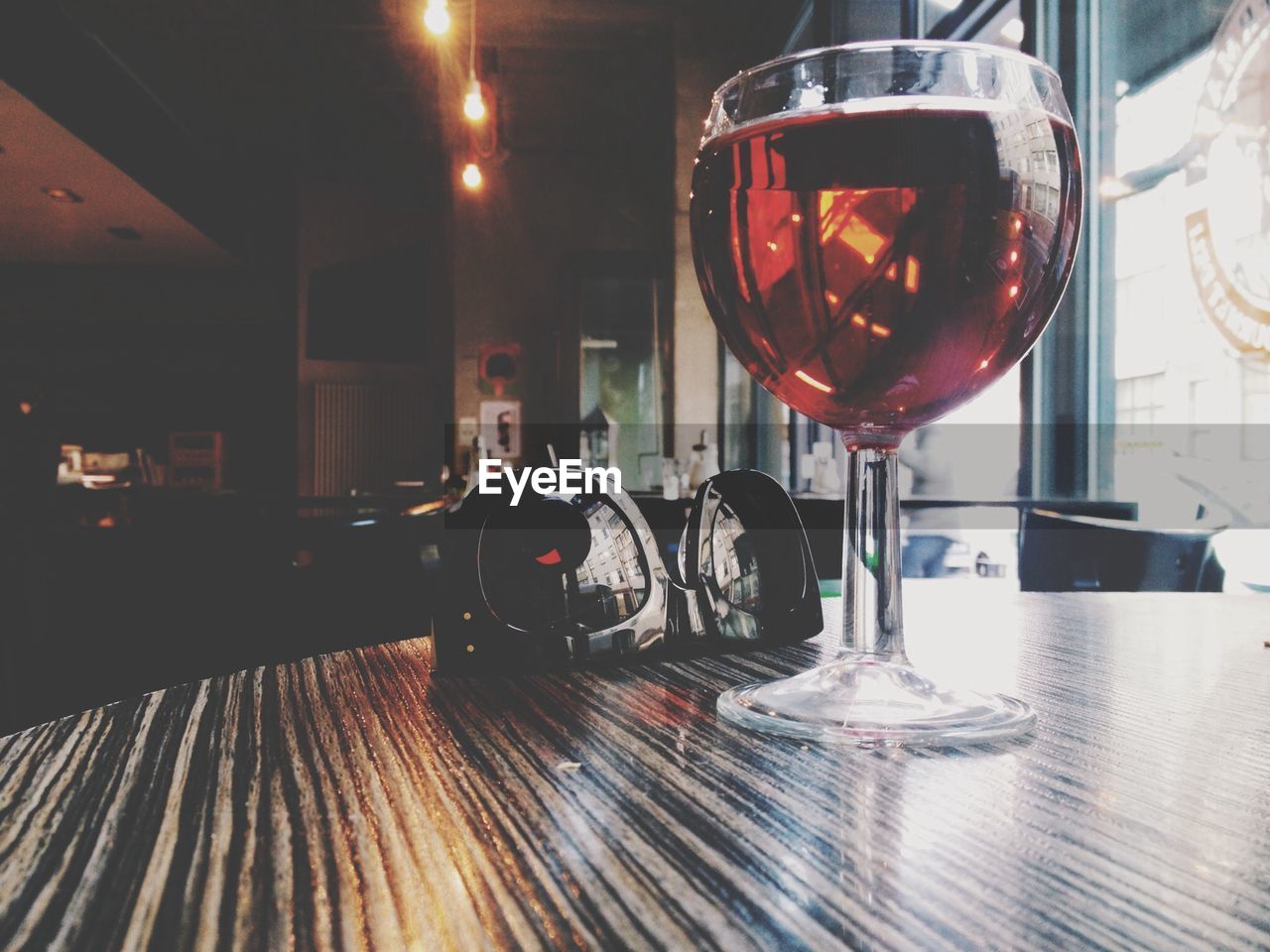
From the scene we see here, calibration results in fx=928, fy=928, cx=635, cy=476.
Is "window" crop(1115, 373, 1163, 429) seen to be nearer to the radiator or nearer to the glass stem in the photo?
the glass stem

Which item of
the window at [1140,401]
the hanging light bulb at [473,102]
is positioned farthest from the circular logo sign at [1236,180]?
the hanging light bulb at [473,102]

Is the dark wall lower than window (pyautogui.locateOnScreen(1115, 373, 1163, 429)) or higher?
higher

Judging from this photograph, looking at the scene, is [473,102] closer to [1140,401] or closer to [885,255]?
[1140,401]

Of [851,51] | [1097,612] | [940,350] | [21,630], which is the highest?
[851,51]

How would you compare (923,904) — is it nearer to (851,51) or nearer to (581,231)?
(851,51)

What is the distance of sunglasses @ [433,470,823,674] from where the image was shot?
1.56 ft

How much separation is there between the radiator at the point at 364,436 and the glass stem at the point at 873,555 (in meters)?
10.5

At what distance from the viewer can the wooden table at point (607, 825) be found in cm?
20

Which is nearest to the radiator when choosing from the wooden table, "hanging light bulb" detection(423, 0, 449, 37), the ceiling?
the ceiling

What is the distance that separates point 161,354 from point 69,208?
11.6ft

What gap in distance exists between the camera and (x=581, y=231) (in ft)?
27.8

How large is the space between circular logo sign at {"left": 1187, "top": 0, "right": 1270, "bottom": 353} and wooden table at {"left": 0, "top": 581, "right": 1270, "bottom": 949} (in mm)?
2336

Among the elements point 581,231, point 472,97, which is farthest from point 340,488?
point 472,97

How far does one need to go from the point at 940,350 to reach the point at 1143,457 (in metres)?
2.92
